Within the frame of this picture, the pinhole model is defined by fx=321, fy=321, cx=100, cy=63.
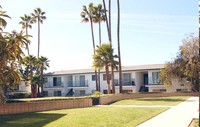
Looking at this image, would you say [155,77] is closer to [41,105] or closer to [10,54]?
[41,105]

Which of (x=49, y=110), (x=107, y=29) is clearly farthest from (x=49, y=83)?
(x=49, y=110)

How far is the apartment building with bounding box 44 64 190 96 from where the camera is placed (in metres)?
52.2

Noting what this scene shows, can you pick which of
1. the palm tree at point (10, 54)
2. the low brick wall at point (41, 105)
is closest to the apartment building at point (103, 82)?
the low brick wall at point (41, 105)

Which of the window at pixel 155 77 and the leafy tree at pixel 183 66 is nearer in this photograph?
the leafy tree at pixel 183 66

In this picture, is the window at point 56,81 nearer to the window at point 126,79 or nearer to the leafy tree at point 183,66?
the window at point 126,79

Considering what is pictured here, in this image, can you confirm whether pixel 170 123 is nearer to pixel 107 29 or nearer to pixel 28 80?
pixel 107 29

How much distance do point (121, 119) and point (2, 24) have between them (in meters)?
11.1

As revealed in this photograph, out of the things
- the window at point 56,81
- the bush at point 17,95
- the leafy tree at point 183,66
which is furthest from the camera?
the window at point 56,81

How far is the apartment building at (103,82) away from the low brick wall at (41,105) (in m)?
23.7

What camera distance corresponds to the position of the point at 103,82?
5697 centimetres

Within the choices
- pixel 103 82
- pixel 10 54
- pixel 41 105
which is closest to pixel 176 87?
pixel 103 82

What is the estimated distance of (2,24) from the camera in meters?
23.0

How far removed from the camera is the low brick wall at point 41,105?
22.8 metres

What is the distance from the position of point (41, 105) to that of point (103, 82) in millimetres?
32160
